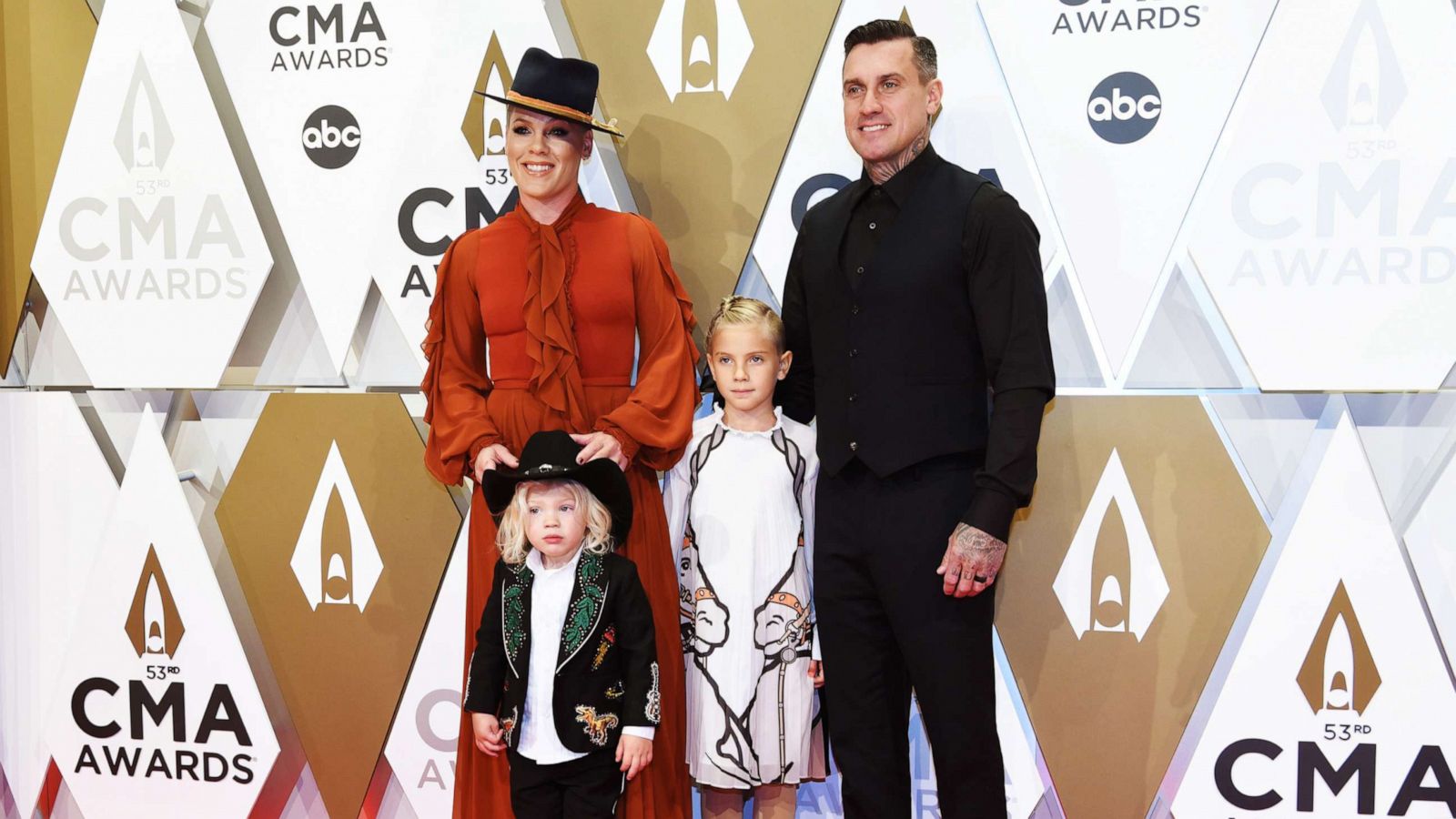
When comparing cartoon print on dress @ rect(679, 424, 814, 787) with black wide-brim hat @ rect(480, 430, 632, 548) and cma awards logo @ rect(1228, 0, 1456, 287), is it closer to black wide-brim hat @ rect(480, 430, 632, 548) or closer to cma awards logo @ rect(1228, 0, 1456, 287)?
black wide-brim hat @ rect(480, 430, 632, 548)

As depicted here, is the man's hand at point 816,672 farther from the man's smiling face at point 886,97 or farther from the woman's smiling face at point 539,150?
the woman's smiling face at point 539,150

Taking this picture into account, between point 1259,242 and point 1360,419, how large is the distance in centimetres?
47

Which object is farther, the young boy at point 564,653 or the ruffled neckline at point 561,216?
the ruffled neckline at point 561,216

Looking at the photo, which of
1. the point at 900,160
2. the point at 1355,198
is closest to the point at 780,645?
the point at 900,160

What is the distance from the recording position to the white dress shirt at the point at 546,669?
195 cm

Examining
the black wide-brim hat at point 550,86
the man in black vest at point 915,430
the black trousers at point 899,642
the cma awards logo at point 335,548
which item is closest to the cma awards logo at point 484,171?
the black wide-brim hat at point 550,86

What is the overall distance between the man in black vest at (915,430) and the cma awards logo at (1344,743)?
896mm

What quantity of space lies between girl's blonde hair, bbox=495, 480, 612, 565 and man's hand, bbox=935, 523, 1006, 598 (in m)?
0.67

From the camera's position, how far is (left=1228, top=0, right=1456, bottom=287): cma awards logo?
2.26 metres

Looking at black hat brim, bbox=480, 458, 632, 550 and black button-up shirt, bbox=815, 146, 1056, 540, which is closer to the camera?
black button-up shirt, bbox=815, 146, 1056, 540

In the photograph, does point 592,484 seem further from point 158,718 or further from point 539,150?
point 158,718

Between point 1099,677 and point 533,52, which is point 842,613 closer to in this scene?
point 1099,677

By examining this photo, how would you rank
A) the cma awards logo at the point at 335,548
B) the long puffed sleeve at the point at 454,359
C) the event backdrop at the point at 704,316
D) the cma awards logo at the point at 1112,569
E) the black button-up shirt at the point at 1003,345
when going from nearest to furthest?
1. the black button-up shirt at the point at 1003,345
2. the long puffed sleeve at the point at 454,359
3. the event backdrop at the point at 704,316
4. the cma awards logo at the point at 1112,569
5. the cma awards logo at the point at 335,548

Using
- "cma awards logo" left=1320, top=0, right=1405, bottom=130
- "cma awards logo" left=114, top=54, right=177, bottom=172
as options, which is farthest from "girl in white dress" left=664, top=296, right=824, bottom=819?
"cma awards logo" left=114, top=54, right=177, bottom=172
